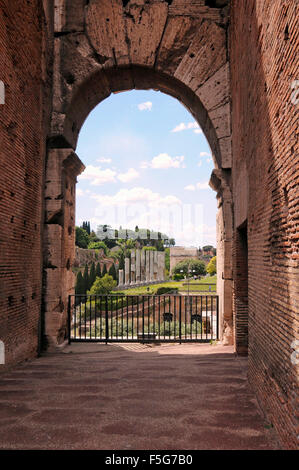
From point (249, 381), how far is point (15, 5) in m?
6.29

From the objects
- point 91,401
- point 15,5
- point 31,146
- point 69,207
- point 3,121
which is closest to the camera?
point 91,401

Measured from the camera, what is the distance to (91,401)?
11.4 ft

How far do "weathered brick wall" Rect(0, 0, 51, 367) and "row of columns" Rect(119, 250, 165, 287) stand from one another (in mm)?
32465

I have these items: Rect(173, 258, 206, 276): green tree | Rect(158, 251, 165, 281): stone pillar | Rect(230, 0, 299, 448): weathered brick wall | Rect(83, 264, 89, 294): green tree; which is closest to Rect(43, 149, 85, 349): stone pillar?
Rect(230, 0, 299, 448): weathered brick wall

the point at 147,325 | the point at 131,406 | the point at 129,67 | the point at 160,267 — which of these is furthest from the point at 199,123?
the point at 160,267

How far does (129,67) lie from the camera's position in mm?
7598

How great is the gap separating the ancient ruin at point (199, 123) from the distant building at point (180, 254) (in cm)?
5995

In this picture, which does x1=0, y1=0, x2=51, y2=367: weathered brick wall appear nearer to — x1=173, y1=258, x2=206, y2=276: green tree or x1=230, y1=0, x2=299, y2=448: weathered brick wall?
x1=230, y1=0, x2=299, y2=448: weathered brick wall

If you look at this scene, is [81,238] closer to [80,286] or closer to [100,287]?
[80,286]

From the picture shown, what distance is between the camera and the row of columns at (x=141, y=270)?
4012 cm

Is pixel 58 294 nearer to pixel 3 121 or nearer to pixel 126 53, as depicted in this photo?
pixel 3 121

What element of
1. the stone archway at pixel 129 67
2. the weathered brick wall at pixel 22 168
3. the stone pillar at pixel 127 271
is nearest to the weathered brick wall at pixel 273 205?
the stone archway at pixel 129 67

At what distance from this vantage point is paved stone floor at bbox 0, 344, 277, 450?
8.36 ft
